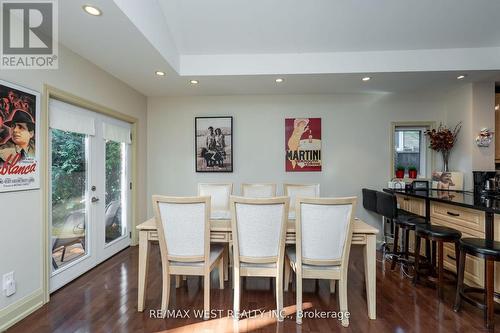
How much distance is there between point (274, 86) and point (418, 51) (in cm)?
189

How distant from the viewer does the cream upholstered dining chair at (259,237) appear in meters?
1.96

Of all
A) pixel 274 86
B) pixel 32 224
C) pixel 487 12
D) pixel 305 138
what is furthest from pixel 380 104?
pixel 32 224

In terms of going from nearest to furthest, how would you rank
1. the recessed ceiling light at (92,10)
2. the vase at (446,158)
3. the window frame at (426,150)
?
the recessed ceiling light at (92,10) → the vase at (446,158) → the window frame at (426,150)

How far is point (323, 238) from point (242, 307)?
1.02 meters

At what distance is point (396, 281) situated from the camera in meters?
2.72

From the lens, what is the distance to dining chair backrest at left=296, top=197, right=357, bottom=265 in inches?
76.0

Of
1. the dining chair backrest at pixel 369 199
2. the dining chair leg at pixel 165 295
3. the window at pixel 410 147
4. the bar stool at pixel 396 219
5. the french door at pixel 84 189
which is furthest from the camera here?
the window at pixel 410 147

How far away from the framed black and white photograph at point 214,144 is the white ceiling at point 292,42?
2.26 ft

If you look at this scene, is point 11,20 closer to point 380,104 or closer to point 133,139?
point 133,139

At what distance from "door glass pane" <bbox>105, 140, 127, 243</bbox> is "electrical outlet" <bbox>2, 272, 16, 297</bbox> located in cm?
137

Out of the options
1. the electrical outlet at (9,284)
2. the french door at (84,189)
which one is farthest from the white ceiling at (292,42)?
the electrical outlet at (9,284)

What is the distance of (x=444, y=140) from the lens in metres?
3.69

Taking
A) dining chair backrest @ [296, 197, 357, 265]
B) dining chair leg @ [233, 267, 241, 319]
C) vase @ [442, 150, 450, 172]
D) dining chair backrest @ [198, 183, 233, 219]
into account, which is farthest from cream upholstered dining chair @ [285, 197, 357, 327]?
vase @ [442, 150, 450, 172]

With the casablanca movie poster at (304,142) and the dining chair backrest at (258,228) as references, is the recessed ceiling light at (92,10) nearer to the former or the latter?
the dining chair backrest at (258,228)
